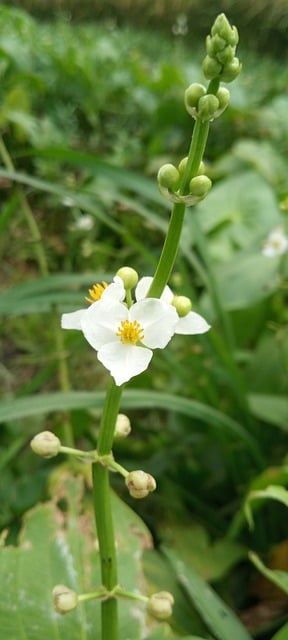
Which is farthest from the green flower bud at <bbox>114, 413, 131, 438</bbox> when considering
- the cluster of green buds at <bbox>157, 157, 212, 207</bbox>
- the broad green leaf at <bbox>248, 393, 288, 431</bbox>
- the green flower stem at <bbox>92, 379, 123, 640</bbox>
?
the broad green leaf at <bbox>248, 393, 288, 431</bbox>

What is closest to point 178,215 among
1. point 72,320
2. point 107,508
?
point 72,320

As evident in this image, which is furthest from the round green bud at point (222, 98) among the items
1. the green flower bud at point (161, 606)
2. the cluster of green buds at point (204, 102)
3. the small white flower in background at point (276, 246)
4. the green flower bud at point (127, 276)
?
the small white flower in background at point (276, 246)

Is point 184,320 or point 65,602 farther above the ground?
point 184,320

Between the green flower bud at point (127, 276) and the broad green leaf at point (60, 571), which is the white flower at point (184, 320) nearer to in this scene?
the green flower bud at point (127, 276)

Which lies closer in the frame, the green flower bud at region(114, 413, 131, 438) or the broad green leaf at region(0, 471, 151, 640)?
the green flower bud at region(114, 413, 131, 438)

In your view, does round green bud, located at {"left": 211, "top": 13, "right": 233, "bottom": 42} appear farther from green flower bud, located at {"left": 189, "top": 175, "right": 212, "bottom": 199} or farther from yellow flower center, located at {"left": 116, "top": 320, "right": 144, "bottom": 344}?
yellow flower center, located at {"left": 116, "top": 320, "right": 144, "bottom": 344}

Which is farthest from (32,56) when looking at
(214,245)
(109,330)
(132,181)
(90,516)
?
(109,330)

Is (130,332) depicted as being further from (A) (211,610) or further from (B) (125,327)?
(A) (211,610)
